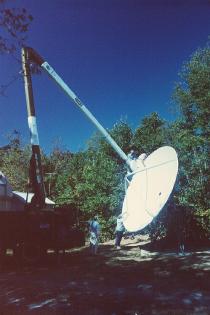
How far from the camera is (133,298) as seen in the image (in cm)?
820

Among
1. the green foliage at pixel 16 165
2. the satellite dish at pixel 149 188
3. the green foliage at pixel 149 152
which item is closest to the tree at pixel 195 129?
the green foliage at pixel 149 152

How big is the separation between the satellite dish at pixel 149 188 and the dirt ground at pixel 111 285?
173 centimetres

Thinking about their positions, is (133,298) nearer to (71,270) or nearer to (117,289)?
(117,289)

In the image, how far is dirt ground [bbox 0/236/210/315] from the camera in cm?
752

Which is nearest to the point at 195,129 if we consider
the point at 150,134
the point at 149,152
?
the point at 149,152

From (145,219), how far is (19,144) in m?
36.5

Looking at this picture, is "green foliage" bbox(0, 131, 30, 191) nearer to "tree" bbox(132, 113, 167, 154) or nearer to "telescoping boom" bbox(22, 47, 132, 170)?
"tree" bbox(132, 113, 167, 154)

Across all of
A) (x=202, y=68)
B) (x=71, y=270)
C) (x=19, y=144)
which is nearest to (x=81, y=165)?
(x=19, y=144)

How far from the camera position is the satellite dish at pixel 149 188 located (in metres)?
13.0

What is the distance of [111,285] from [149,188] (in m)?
5.25

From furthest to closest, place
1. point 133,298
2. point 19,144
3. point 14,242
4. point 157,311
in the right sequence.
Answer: point 19,144
point 14,242
point 133,298
point 157,311

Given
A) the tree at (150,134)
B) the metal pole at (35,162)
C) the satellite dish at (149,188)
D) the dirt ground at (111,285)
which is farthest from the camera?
the tree at (150,134)

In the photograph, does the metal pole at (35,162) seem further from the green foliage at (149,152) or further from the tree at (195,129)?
the tree at (195,129)

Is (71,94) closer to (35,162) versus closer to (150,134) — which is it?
(35,162)
